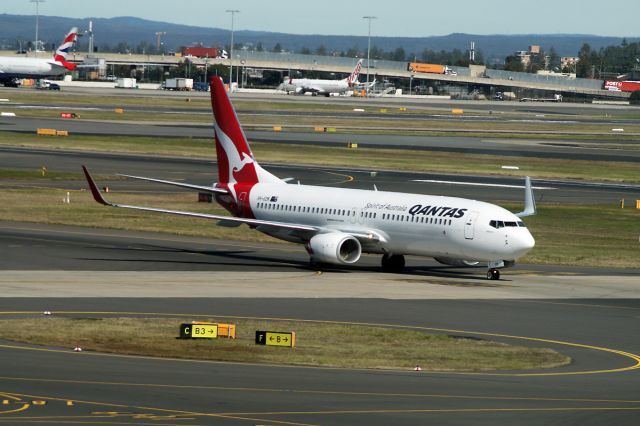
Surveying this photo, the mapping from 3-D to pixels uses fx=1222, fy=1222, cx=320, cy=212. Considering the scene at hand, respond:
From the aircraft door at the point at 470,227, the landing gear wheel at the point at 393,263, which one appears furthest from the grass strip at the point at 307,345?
the landing gear wheel at the point at 393,263

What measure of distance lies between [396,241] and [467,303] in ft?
31.5

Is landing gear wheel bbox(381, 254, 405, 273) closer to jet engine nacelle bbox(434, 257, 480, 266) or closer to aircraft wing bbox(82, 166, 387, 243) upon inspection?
aircraft wing bbox(82, 166, 387, 243)

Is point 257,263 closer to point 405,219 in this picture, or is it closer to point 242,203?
point 242,203

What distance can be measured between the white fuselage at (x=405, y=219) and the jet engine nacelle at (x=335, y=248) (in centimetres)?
78

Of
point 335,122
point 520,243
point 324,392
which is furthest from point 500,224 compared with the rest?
point 335,122

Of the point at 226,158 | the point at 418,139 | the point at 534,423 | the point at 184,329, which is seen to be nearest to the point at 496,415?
the point at 534,423

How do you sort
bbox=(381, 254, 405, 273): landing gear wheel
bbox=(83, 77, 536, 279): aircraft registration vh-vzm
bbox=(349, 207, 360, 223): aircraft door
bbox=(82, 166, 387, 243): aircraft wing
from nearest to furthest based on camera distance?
bbox=(83, 77, 536, 279): aircraft registration vh-vzm < bbox=(82, 166, 387, 243): aircraft wing < bbox=(349, 207, 360, 223): aircraft door < bbox=(381, 254, 405, 273): landing gear wheel

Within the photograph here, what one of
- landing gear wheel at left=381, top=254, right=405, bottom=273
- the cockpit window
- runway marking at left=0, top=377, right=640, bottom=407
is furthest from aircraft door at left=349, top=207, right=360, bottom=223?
runway marking at left=0, top=377, right=640, bottom=407

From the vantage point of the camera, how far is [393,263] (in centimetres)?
6122

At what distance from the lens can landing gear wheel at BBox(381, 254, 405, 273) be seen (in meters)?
61.2

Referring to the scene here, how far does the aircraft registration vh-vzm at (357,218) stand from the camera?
5684 cm

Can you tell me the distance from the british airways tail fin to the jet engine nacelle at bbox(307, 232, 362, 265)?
7467 mm

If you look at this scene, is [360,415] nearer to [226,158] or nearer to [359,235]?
[359,235]

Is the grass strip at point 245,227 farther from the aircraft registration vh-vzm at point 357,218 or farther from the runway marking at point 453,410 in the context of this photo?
the runway marking at point 453,410
